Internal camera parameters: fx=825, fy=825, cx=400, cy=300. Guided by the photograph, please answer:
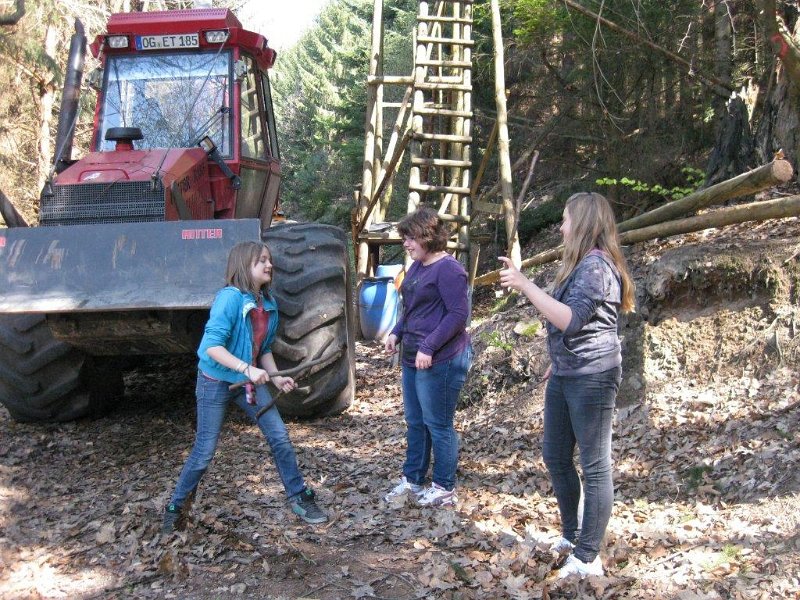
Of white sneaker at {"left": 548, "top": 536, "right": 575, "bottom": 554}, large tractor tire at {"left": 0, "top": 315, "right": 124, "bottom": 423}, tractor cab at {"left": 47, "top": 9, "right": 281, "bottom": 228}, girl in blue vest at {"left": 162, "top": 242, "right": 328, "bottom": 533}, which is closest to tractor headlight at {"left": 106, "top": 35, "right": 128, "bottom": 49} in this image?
tractor cab at {"left": 47, "top": 9, "right": 281, "bottom": 228}

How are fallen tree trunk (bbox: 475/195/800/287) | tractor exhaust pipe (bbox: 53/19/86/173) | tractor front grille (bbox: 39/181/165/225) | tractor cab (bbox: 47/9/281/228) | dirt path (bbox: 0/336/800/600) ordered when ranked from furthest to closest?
1. tractor cab (bbox: 47/9/281/228)
2. tractor exhaust pipe (bbox: 53/19/86/173)
3. fallen tree trunk (bbox: 475/195/800/287)
4. tractor front grille (bbox: 39/181/165/225)
5. dirt path (bbox: 0/336/800/600)

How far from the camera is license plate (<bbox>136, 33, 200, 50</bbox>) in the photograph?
269 inches

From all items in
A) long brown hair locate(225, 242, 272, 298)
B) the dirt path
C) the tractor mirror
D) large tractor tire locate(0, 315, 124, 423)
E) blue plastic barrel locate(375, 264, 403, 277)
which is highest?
the tractor mirror

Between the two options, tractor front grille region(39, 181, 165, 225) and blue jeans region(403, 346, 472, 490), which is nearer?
blue jeans region(403, 346, 472, 490)

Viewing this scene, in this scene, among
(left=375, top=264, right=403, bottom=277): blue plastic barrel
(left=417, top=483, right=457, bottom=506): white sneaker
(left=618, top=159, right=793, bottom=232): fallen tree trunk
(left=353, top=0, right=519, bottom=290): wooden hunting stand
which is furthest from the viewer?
(left=375, top=264, right=403, bottom=277): blue plastic barrel

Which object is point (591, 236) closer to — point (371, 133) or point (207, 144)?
point (207, 144)

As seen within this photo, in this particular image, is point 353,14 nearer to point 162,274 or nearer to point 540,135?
point 540,135

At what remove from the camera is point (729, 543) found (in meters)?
3.95

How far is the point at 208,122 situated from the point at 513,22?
657 centimetres

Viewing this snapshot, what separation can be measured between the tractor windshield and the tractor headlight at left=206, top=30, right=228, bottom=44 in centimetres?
11

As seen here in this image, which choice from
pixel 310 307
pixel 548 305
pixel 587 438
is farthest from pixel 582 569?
pixel 310 307

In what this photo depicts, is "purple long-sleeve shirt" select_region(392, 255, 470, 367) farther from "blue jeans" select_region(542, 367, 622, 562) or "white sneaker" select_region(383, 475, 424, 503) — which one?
"blue jeans" select_region(542, 367, 622, 562)

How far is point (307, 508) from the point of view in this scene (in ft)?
15.4

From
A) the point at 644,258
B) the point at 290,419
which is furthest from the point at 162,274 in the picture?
the point at 644,258
